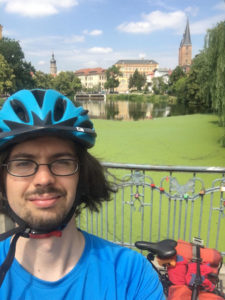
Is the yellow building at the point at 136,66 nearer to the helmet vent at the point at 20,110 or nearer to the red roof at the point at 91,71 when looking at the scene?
the red roof at the point at 91,71

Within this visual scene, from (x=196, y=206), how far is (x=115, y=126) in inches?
483

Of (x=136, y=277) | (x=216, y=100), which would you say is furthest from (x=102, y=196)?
(x=216, y=100)

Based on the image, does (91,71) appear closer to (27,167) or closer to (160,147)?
(160,147)

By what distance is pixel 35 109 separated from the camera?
1.03 m

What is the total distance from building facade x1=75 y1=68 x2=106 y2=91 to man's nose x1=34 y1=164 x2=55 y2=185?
110 m

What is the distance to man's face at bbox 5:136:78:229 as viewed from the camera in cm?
97

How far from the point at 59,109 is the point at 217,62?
1005cm

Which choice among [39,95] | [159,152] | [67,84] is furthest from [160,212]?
[67,84]

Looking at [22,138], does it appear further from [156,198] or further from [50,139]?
[156,198]

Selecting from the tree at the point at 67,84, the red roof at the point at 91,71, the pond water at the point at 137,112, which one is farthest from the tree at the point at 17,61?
the red roof at the point at 91,71

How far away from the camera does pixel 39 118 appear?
1.01 m

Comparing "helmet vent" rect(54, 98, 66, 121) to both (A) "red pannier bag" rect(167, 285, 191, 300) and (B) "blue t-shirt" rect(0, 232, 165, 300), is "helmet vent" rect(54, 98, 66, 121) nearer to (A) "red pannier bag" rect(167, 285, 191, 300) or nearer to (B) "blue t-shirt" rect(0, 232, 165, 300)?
(B) "blue t-shirt" rect(0, 232, 165, 300)

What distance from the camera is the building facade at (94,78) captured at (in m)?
113

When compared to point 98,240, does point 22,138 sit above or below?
above
